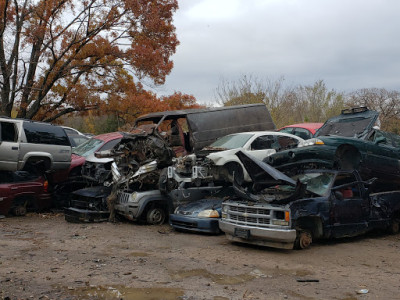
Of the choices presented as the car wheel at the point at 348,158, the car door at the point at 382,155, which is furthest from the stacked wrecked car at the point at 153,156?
the car door at the point at 382,155

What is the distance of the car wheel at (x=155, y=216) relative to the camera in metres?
10.9

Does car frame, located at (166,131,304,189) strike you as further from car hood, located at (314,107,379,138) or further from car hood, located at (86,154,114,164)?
car hood, located at (86,154,114,164)

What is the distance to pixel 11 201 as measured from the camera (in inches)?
452

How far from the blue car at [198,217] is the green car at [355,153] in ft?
5.42

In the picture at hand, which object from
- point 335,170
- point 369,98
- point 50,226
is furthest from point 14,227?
point 369,98

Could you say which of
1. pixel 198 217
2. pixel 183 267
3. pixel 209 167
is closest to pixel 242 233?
pixel 183 267

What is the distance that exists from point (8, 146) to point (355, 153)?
9.23m

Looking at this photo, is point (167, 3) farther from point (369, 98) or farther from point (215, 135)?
point (369, 98)

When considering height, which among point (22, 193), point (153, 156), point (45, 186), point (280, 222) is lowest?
point (280, 222)

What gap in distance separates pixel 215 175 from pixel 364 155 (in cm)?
354

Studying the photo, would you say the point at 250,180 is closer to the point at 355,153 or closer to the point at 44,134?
the point at 355,153

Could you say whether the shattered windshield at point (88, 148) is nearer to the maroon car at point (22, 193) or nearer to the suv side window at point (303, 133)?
the maroon car at point (22, 193)

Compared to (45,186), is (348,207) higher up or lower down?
lower down

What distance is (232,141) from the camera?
11.8 meters
